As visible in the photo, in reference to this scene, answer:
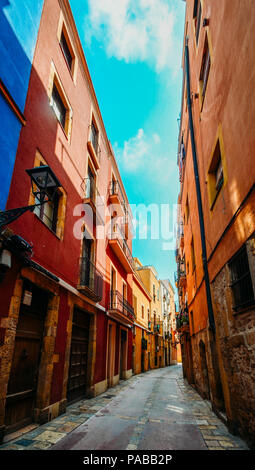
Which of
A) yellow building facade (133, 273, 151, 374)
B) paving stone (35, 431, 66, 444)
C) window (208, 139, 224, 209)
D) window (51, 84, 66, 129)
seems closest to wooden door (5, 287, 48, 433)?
paving stone (35, 431, 66, 444)

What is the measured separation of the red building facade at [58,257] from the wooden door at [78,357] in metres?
0.03

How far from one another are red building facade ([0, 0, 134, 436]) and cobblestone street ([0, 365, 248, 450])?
1.59 ft

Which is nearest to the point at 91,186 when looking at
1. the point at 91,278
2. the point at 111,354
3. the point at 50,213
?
the point at 91,278

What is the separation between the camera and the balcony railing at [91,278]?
29.8 feet

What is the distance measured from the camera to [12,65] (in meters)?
5.39

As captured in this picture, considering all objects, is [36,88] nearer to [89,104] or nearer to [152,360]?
[89,104]

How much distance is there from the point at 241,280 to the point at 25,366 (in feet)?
15.9

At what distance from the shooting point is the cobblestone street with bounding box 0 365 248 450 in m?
4.41

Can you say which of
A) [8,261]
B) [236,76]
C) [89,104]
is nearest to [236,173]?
[236,76]

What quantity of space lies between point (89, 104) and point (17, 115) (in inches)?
264

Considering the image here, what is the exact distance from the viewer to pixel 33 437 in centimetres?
480

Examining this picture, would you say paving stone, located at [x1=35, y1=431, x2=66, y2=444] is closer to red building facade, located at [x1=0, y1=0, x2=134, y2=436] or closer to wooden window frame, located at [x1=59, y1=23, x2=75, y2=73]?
red building facade, located at [x1=0, y1=0, x2=134, y2=436]

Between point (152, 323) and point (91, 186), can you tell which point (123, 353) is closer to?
point (91, 186)

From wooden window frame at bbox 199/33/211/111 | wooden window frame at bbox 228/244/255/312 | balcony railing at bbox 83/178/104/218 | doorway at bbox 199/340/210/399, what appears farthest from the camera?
balcony railing at bbox 83/178/104/218
